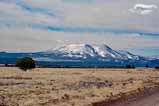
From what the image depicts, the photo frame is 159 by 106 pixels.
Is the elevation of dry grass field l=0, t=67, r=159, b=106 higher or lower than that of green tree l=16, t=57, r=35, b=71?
lower

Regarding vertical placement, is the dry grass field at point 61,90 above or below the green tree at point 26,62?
below

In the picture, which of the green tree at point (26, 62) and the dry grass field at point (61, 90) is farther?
the green tree at point (26, 62)

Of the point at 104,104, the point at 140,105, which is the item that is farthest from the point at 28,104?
the point at 140,105

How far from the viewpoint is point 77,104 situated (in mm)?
28594

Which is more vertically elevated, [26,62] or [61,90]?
[26,62]

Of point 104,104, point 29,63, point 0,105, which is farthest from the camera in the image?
point 29,63

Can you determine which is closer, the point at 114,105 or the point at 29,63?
the point at 114,105

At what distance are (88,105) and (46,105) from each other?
2865 millimetres

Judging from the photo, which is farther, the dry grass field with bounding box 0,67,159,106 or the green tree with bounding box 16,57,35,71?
the green tree with bounding box 16,57,35,71

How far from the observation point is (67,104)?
28.6 metres

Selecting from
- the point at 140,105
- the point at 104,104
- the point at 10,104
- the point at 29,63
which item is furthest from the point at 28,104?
the point at 29,63

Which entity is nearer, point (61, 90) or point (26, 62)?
point (61, 90)

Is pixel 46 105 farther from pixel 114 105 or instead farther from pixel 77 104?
pixel 114 105

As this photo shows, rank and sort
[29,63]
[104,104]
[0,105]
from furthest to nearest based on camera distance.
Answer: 1. [29,63]
2. [104,104]
3. [0,105]
